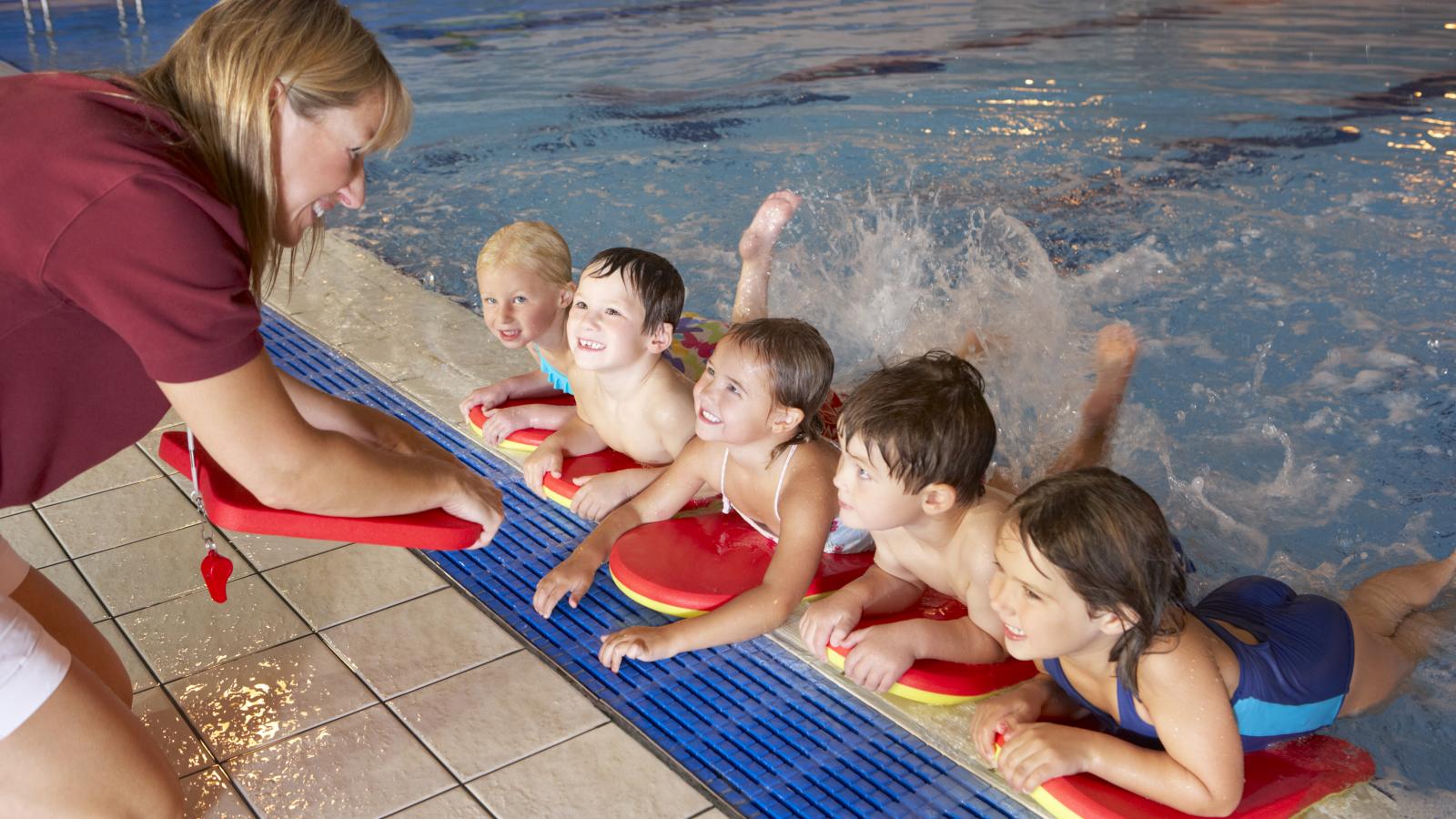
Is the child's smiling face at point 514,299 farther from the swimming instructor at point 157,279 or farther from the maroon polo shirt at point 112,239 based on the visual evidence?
the maroon polo shirt at point 112,239

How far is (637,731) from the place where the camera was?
2488 millimetres

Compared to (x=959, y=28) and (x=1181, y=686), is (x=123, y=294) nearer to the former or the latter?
(x=1181, y=686)

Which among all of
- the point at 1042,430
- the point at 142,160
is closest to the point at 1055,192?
the point at 1042,430

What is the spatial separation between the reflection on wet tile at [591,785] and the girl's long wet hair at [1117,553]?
82 cm

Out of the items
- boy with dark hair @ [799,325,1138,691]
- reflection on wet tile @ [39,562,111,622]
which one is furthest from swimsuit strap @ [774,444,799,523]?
reflection on wet tile @ [39,562,111,622]

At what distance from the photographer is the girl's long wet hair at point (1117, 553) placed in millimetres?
2047

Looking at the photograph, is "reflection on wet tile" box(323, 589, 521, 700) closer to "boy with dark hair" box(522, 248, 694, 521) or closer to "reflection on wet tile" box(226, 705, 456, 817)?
"reflection on wet tile" box(226, 705, 456, 817)

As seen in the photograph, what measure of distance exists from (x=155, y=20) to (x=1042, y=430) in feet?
39.0

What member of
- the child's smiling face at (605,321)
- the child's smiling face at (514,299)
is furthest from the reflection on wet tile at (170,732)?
the child's smiling face at (514,299)

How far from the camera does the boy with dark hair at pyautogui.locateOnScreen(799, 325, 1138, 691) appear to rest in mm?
2439

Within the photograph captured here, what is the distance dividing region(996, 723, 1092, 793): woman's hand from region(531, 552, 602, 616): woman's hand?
1143 mm

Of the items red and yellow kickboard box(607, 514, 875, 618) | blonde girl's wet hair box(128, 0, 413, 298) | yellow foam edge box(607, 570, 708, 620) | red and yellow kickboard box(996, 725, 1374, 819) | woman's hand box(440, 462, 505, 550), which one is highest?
blonde girl's wet hair box(128, 0, 413, 298)

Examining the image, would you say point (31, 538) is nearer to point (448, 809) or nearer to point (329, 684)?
point (329, 684)

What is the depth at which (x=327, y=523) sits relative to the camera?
2.09 meters
